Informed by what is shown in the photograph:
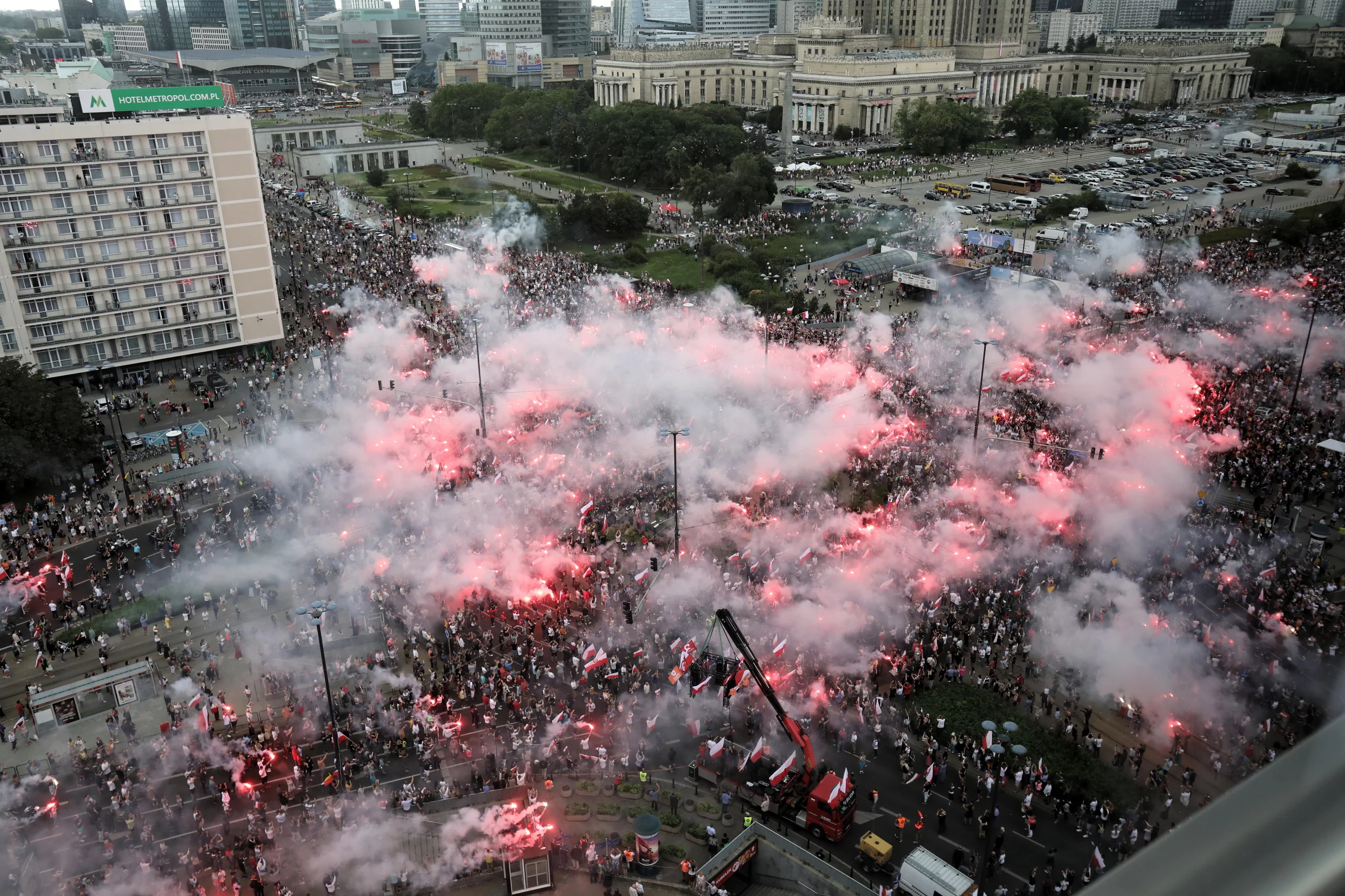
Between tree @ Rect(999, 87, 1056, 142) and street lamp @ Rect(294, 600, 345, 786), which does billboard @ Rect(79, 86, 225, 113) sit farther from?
tree @ Rect(999, 87, 1056, 142)

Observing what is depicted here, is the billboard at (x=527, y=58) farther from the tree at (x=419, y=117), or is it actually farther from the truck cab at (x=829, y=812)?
the truck cab at (x=829, y=812)

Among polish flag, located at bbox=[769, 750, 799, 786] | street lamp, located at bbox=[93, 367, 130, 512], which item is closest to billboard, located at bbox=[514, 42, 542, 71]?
street lamp, located at bbox=[93, 367, 130, 512]

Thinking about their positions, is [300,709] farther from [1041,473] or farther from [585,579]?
[1041,473]

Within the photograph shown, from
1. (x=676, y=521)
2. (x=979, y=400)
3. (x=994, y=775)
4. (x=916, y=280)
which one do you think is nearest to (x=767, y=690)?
(x=994, y=775)

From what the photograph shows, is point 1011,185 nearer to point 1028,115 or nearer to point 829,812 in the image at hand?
point 1028,115

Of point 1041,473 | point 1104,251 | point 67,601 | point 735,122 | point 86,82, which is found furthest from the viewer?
point 735,122

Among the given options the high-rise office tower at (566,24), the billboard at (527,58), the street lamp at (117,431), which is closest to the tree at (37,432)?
the street lamp at (117,431)

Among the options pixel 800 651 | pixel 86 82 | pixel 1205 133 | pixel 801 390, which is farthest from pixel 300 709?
pixel 1205 133
